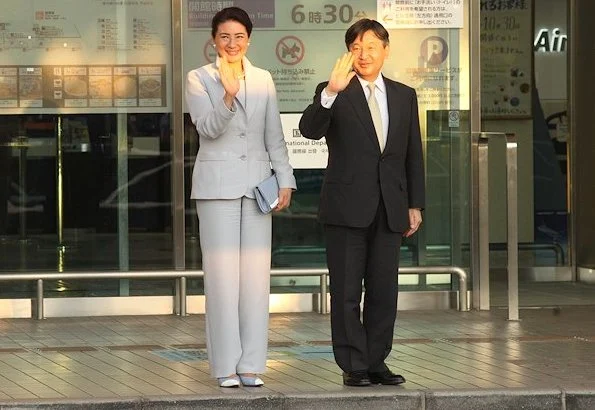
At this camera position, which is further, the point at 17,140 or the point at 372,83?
the point at 17,140

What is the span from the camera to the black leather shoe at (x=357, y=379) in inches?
285

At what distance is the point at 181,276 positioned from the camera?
408 inches

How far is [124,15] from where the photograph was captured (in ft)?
34.6

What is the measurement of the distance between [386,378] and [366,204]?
0.94m

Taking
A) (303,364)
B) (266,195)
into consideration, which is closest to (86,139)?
(303,364)

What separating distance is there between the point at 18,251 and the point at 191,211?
4.44ft

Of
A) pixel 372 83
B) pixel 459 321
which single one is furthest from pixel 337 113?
pixel 459 321

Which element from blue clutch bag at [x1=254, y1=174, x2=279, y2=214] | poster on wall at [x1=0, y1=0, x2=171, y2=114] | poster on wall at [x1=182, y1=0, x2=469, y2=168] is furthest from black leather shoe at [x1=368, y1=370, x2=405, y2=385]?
poster on wall at [x1=0, y1=0, x2=171, y2=114]

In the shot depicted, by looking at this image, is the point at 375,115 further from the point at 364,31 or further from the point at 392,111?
the point at 364,31

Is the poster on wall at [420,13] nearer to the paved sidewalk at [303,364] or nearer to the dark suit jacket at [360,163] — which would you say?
the paved sidewalk at [303,364]

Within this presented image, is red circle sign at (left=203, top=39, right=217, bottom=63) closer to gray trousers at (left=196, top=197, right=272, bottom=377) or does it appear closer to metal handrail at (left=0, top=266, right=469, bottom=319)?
metal handrail at (left=0, top=266, right=469, bottom=319)

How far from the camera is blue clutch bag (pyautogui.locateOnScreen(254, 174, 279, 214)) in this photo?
7129 millimetres

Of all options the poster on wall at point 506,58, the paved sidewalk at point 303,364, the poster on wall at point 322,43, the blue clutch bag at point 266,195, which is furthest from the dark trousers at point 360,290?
the poster on wall at point 506,58

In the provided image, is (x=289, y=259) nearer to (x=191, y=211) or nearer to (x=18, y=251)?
(x=191, y=211)
